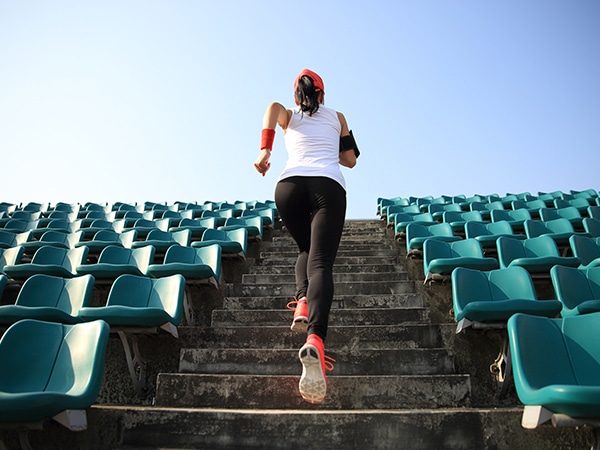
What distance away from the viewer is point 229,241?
15.3ft

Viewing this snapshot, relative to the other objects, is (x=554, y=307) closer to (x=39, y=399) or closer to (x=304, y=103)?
(x=304, y=103)

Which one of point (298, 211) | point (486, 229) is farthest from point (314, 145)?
point (486, 229)

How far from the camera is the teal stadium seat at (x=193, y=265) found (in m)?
3.56

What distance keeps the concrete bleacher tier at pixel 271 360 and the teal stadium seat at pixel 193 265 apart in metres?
0.01

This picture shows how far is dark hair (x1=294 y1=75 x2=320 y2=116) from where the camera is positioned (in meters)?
2.29

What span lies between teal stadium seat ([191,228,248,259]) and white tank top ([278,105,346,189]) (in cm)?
238

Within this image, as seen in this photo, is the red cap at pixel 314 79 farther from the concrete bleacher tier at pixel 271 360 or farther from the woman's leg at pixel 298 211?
the concrete bleacher tier at pixel 271 360

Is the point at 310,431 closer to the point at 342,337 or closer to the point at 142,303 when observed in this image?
the point at 342,337

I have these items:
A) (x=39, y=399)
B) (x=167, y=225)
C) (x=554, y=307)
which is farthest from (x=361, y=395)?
(x=167, y=225)

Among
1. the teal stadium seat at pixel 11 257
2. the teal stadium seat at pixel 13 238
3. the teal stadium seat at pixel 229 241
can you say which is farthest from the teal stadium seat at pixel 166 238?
the teal stadium seat at pixel 13 238

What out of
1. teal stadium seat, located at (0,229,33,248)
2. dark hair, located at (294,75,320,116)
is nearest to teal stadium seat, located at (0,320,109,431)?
dark hair, located at (294,75,320,116)

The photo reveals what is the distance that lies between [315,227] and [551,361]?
1.19 meters

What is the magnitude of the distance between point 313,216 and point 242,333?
128cm

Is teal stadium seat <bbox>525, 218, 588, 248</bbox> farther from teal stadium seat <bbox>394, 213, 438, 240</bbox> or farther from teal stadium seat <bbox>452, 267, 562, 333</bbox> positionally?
teal stadium seat <bbox>452, 267, 562, 333</bbox>
